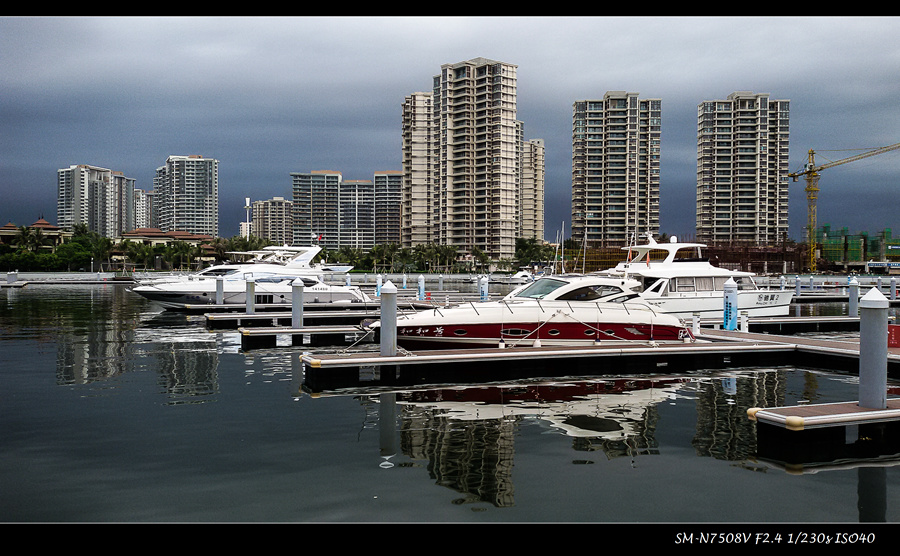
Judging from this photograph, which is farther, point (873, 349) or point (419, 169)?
point (419, 169)

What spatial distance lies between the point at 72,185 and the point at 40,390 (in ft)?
689

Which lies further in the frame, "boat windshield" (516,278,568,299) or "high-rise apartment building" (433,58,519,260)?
"high-rise apartment building" (433,58,519,260)

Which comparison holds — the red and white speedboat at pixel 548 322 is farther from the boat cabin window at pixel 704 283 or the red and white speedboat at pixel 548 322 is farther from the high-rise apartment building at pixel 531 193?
the high-rise apartment building at pixel 531 193

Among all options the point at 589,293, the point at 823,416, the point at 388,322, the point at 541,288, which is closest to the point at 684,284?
the point at 589,293

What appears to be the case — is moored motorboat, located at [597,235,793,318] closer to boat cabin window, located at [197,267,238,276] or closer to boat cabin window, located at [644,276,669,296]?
boat cabin window, located at [644,276,669,296]

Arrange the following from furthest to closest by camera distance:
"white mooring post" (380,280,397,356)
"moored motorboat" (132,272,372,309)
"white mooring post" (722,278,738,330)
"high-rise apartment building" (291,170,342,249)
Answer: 1. "high-rise apartment building" (291,170,342,249)
2. "moored motorboat" (132,272,372,309)
3. "white mooring post" (722,278,738,330)
4. "white mooring post" (380,280,397,356)

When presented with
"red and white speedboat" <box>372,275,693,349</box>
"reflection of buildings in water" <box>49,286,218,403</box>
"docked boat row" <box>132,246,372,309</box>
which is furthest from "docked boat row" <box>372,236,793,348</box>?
"docked boat row" <box>132,246,372,309</box>

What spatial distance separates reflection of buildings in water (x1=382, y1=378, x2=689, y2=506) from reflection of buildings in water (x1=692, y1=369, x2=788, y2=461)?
623 millimetres

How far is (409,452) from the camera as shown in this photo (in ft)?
26.5

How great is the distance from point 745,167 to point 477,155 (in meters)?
47.3

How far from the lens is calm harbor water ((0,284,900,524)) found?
626 cm

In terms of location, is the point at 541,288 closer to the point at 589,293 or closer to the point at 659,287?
the point at 589,293
